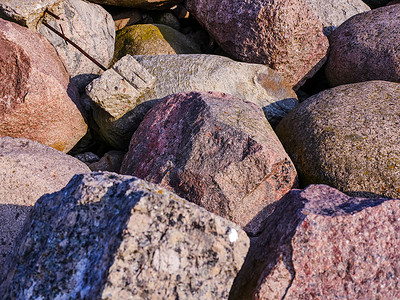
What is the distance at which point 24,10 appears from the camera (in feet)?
13.4

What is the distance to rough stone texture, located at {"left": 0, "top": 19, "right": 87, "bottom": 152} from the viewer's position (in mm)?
3672

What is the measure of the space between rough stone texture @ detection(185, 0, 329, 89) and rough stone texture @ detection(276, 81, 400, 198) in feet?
3.30

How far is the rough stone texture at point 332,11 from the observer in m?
5.39

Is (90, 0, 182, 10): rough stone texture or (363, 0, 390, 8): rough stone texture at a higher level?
(90, 0, 182, 10): rough stone texture

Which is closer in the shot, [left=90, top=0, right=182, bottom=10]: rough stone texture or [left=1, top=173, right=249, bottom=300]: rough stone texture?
[left=1, top=173, right=249, bottom=300]: rough stone texture

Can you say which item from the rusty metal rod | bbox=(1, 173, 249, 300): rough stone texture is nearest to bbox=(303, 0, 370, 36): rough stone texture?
the rusty metal rod

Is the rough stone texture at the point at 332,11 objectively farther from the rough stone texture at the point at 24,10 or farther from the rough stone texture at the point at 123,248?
the rough stone texture at the point at 123,248

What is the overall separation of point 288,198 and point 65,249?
4.83 ft

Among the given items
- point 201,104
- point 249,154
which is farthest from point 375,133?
point 201,104

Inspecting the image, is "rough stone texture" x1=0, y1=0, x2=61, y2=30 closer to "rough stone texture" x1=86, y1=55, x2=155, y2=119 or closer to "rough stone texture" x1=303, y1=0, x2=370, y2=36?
"rough stone texture" x1=86, y1=55, x2=155, y2=119

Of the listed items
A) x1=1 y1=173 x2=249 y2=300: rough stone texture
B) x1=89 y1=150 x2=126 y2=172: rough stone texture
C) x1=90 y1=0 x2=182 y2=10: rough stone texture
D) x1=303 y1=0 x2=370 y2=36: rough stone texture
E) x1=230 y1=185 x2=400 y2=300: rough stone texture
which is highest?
x1=90 y1=0 x2=182 y2=10: rough stone texture

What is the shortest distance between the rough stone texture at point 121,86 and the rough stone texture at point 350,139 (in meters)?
1.59

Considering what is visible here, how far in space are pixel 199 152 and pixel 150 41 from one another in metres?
2.63

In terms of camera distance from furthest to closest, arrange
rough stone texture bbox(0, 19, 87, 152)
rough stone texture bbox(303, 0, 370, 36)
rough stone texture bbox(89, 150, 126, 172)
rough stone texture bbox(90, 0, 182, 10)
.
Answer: rough stone texture bbox(303, 0, 370, 36) < rough stone texture bbox(90, 0, 182, 10) < rough stone texture bbox(89, 150, 126, 172) < rough stone texture bbox(0, 19, 87, 152)
